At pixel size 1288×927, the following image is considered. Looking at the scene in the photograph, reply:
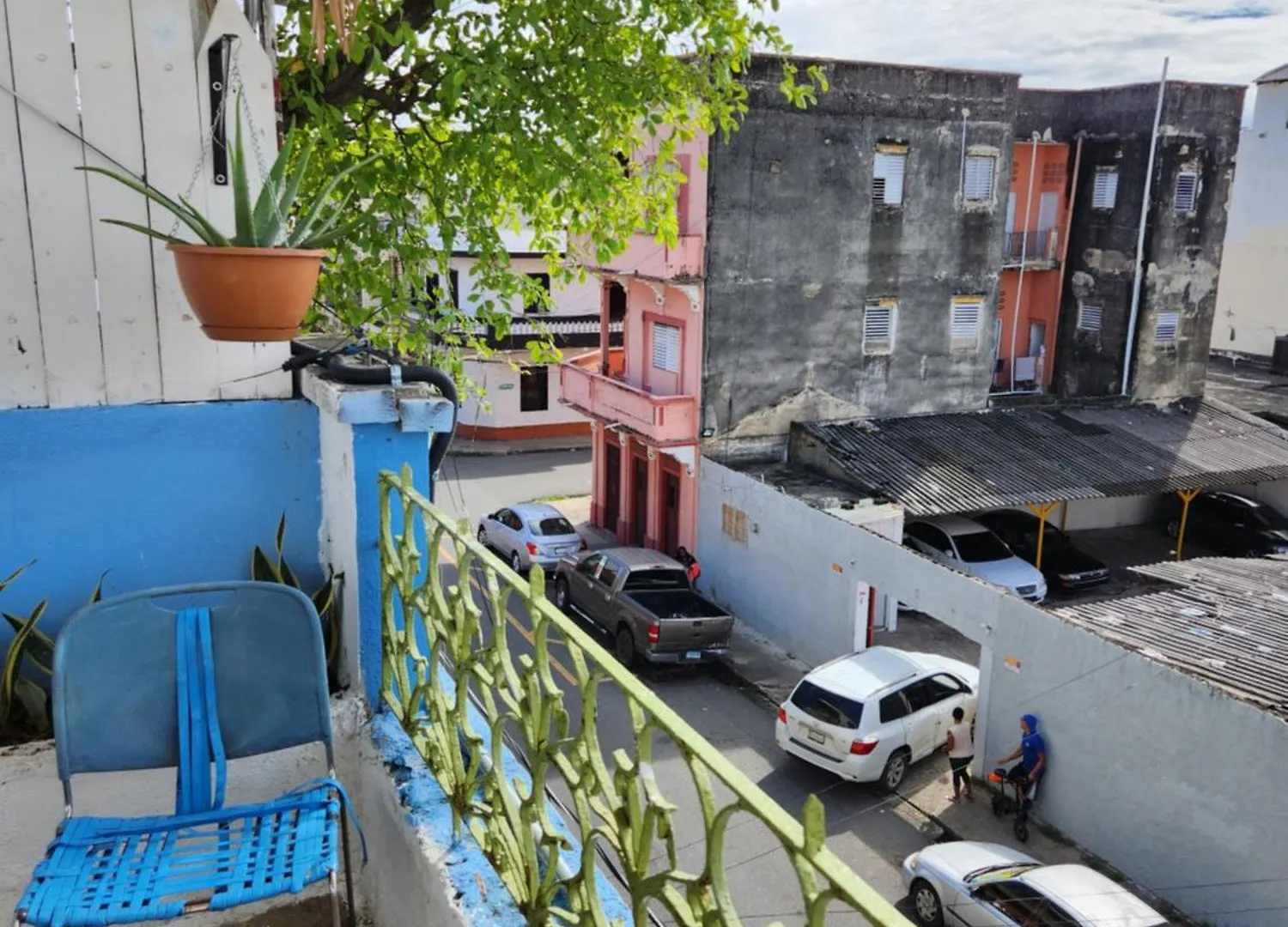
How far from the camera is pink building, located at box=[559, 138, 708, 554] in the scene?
61.2ft

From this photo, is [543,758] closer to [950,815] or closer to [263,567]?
[263,567]

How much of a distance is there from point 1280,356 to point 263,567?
3461 cm

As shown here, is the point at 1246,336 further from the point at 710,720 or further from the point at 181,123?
the point at 181,123

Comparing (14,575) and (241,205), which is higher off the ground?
(241,205)

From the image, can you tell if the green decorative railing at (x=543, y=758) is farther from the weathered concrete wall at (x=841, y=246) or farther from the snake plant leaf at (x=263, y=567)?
the weathered concrete wall at (x=841, y=246)

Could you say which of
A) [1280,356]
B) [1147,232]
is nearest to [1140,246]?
[1147,232]

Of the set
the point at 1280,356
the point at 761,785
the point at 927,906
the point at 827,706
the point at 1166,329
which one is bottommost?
the point at 761,785

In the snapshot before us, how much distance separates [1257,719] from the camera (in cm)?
949

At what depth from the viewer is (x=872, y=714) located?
12.1 meters

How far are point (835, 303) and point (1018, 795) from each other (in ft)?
33.9

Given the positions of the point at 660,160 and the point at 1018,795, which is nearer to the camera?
the point at 660,160

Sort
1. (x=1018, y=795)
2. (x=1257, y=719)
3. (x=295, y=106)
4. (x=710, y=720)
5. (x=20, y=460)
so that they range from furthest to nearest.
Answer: (x=710, y=720) → (x=1018, y=795) → (x=1257, y=719) → (x=295, y=106) → (x=20, y=460)

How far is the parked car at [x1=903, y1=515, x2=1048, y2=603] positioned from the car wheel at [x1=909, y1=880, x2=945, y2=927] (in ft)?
29.1

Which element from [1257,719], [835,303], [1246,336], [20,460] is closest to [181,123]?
[20,460]
